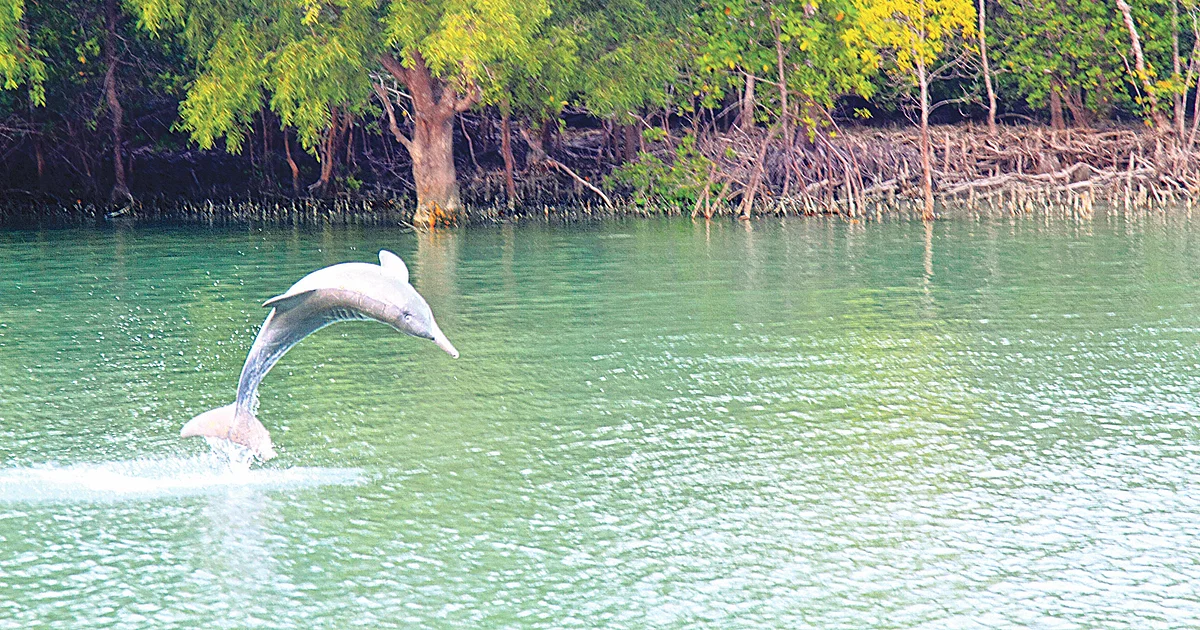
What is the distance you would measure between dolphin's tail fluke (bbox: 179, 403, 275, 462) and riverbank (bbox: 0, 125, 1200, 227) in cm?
2173

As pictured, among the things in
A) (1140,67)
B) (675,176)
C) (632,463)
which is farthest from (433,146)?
(632,463)

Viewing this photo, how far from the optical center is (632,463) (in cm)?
948

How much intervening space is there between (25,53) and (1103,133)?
21.8 m

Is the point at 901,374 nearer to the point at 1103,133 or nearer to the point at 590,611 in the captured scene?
the point at 590,611

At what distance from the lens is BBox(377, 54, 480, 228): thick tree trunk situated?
2961cm

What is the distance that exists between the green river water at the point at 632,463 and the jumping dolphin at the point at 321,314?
17.4 inches

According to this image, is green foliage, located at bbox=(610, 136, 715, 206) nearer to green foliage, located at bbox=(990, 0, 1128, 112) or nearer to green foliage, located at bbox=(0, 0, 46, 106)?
green foliage, located at bbox=(990, 0, 1128, 112)

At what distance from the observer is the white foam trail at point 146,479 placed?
898 cm

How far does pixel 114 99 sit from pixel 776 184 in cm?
1402

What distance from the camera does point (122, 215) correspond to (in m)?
33.9

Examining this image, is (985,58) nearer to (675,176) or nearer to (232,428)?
(675,176)

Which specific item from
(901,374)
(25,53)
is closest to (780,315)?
(901,374)

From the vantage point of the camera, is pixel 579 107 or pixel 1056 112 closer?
pixel 579 107

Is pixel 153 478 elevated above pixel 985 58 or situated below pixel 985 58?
below
